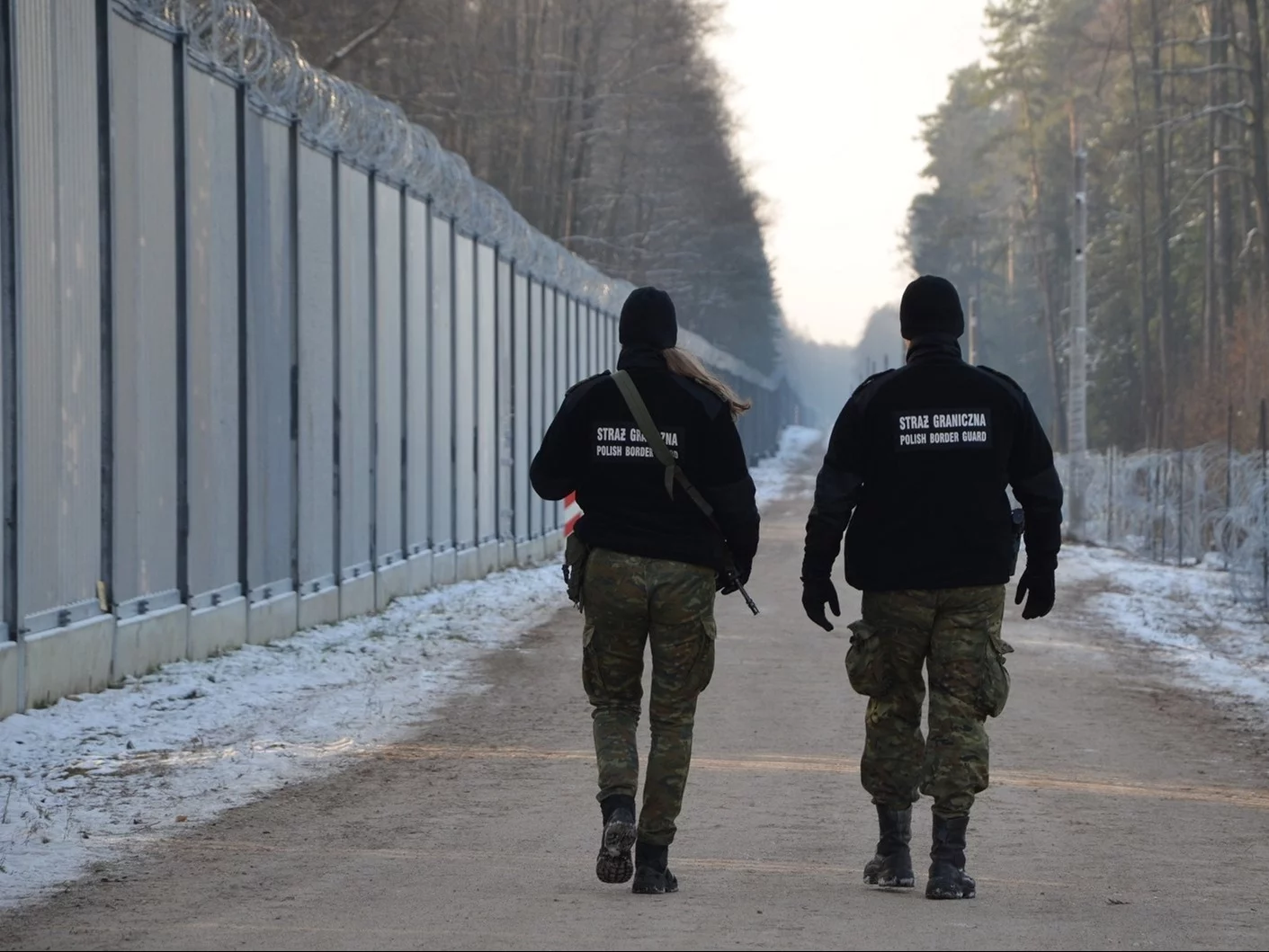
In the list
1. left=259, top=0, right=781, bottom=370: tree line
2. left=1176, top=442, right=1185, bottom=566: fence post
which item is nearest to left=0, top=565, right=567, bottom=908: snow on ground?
left=1176, top=442, right=1185, bottom=566: fence post

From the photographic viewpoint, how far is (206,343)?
1338 cm

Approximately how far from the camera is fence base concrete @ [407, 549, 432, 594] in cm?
1948

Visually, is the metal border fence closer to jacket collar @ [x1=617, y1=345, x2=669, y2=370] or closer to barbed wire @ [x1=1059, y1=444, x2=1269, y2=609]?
jacket collar @ [x1=617, y1=345, x2=669, y2=370]

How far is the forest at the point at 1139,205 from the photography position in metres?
36.6

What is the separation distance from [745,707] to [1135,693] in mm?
2865

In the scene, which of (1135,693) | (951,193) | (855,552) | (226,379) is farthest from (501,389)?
(951,193)

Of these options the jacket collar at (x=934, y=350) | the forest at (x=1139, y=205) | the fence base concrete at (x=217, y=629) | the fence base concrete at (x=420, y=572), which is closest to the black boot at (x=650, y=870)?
the jacket collar at (x=934, y=350)

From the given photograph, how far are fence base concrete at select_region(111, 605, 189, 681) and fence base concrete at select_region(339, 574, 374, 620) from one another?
403 cm

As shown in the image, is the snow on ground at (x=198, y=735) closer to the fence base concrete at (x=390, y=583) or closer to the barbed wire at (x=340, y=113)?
the fence base concrete at (x=390, y=583)

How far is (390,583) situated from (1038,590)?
12.6 m

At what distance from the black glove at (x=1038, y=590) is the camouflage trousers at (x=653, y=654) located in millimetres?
1028

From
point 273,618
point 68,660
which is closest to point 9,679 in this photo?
point 68,660

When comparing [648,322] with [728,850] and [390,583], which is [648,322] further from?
[390,583]

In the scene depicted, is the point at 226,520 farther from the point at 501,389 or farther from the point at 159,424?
the point at 501,389
